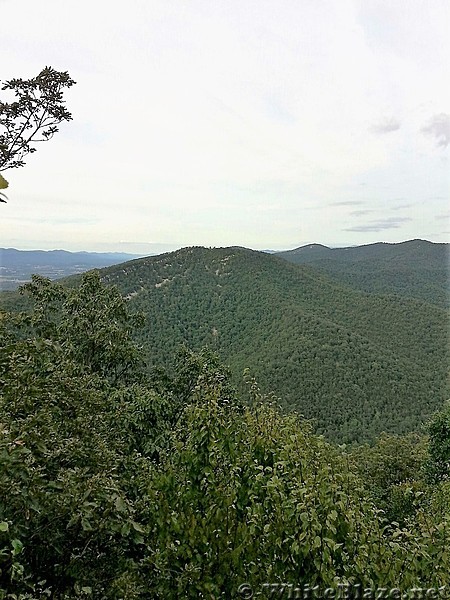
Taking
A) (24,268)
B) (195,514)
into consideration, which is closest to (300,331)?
(24,268)

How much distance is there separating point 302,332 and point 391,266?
58914 mm

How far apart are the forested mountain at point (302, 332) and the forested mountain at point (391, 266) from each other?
20.7 meters

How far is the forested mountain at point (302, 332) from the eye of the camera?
35344mm

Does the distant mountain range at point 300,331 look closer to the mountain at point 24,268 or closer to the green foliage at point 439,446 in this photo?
the mountain at point 24,268

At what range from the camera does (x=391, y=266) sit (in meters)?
95.8

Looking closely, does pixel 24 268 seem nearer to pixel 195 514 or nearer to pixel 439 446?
pixel 195 514

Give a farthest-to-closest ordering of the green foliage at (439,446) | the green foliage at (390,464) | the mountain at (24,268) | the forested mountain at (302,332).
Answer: the forested mountain at (302,332) < the green foliage at (390,464) < the green foliage at (439,446) < the mountain at (24,268)

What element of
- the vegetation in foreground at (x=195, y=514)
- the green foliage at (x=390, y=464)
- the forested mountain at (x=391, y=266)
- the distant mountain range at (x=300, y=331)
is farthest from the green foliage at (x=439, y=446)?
the forested mountain at (x=391, y=266)

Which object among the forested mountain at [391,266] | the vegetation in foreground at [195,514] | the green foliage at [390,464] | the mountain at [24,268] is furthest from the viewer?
the forested mountain at [391,266]

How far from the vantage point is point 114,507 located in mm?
3193

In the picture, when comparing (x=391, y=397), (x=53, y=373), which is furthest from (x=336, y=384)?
(x=53, y=373)

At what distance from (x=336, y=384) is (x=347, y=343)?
6194 millimetres

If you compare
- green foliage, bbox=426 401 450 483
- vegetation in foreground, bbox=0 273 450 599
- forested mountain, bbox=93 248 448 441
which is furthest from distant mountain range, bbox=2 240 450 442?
vegetation in foreground, bbox=0 273 450 599

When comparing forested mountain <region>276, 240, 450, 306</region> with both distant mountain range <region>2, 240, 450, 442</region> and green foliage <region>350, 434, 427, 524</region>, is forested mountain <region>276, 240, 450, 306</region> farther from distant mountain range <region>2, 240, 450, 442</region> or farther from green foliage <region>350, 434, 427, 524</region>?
green foliage <region>350, 434, 427, 524</region>
